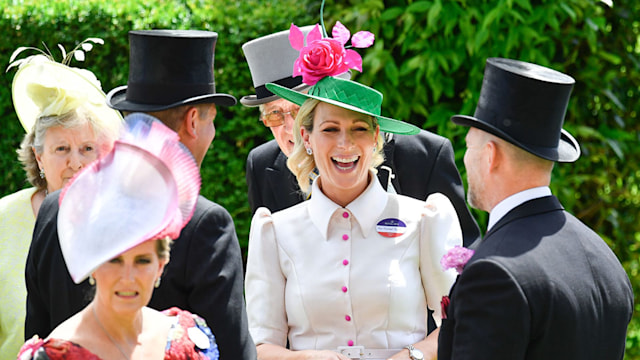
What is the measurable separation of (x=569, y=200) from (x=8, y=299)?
3960 millimetres

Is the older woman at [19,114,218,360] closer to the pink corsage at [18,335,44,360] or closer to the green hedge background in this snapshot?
the pink corsage at [18,335,44,360]

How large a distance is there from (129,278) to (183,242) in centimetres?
43

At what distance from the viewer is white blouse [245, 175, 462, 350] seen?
3.31m

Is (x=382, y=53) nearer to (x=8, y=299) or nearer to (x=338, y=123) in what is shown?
(x=338, y=123)

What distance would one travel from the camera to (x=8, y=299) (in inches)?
143

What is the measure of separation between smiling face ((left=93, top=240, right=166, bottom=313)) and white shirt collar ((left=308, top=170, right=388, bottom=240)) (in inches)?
48.2

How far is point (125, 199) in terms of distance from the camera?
220cm

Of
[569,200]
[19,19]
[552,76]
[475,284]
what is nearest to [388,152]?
[552,76]

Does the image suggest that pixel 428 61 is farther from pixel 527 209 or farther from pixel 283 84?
pixel 527 209

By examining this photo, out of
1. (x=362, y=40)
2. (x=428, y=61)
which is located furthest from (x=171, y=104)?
(x=428, y=61)

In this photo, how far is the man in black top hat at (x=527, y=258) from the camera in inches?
98.8

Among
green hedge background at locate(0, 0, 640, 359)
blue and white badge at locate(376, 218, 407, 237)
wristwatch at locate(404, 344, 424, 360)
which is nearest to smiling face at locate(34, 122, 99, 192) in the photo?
blue and white badge at locate(376, 218, 407, 237)

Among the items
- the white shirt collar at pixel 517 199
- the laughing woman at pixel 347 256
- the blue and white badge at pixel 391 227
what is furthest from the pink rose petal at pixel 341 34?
the white shirt collar at pixel 517 199

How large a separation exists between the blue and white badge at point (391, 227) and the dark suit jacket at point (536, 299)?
0.69m
